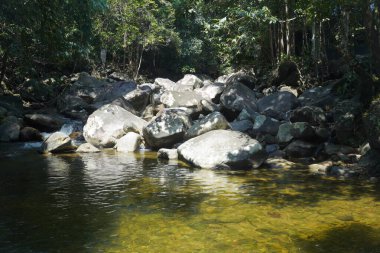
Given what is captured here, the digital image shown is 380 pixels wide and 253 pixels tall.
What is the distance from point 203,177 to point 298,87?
39.3ft

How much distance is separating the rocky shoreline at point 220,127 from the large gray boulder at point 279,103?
1.6 inches

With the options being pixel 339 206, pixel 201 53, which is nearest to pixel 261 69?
pixel 201 53

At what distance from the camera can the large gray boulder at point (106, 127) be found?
1491 centimetres

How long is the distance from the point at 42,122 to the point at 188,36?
1923cm

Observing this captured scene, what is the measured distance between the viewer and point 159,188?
8.77m

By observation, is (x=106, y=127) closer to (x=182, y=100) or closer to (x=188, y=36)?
(x=182, y=100)

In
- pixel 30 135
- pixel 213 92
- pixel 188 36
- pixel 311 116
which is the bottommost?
pixel 30 135

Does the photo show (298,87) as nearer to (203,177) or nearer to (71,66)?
(203,177)

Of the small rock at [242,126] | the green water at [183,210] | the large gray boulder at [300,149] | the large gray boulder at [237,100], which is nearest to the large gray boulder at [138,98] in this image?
the large gray boulder at [237,100]

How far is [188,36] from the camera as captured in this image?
1339 inches

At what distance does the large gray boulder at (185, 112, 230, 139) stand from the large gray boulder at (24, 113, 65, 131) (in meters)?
6.73

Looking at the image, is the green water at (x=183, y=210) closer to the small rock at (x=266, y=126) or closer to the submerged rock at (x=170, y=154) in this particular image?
the submerged rock at (x=170, y=154)

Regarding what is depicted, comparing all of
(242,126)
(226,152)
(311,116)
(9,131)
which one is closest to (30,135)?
(9,131)

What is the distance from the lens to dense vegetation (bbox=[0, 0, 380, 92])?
10.6m
